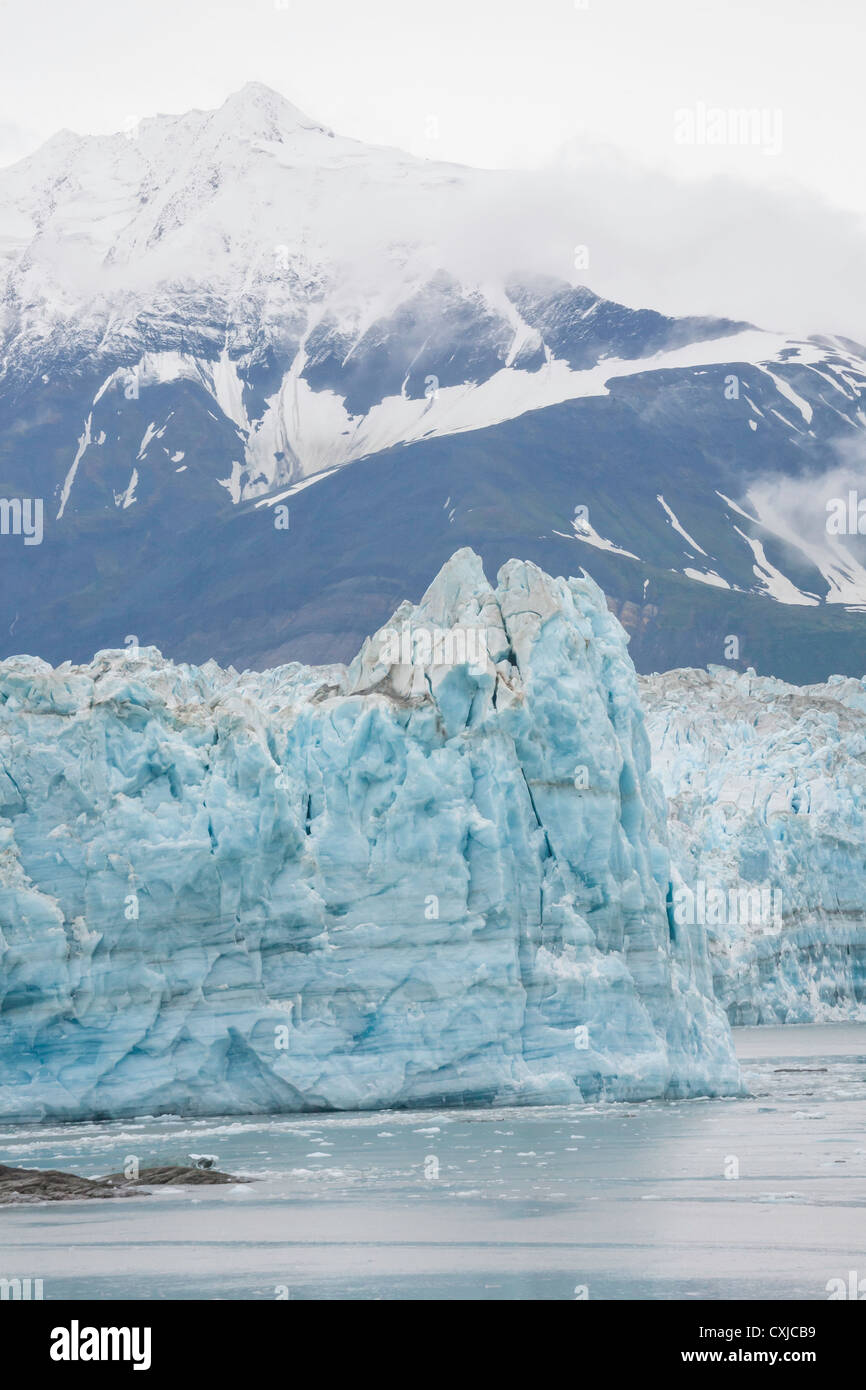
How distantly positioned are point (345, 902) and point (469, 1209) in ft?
24.4

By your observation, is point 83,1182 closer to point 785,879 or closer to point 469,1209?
point 469,1209

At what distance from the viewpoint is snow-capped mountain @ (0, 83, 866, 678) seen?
5364 inches

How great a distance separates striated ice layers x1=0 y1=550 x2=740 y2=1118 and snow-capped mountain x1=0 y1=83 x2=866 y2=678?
9793 centimetres

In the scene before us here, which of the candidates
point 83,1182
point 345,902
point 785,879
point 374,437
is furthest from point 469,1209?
point 374,437

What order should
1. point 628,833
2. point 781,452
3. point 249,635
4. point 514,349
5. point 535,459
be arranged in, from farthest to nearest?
point 514,349 < point 781,452 < point 535,459 < point 249,635 < point 628,833

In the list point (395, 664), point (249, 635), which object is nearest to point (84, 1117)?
point (395, 664)

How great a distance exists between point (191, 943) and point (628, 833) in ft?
21.7

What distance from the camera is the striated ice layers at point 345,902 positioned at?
2469 cm

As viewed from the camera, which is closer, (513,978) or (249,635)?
(513,978)

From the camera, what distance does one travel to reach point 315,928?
25422mm

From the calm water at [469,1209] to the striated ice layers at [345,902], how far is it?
0.72 metres

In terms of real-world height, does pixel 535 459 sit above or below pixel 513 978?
above

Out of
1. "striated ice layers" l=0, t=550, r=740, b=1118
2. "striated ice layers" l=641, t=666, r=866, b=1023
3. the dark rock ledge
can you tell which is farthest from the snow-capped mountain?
the dark rock ledge
